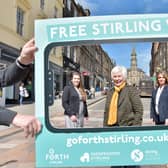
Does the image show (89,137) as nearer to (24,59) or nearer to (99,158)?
(99,158)

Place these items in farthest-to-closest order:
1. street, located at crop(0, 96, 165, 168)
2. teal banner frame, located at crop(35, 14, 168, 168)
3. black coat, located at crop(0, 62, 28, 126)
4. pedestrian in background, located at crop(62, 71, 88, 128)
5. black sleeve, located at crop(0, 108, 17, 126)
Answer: pedestrian in background, located at crop(62, 71, 88, 128) → street, located at crop(0, 96, 165, 168) → teal banner frame, located at crop(35, 14, 168, 168) → black coat, located at crop(0, 62, 28, 126) → black sleeve, located at crop(0, 108, 17, 126)

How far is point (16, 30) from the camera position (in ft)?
98.1

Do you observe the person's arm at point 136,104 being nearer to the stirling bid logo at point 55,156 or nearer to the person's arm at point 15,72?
the stirling bid logo at point 55,156

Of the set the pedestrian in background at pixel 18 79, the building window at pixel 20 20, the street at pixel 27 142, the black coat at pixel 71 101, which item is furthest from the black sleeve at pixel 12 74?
the building window at pixel 20 20

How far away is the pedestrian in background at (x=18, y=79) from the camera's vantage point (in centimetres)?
224

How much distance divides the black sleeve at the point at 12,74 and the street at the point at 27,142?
1.38m

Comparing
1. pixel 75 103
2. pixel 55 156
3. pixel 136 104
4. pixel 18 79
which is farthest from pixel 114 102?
pixel 18 79

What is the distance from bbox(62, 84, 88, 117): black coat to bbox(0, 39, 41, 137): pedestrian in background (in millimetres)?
2247

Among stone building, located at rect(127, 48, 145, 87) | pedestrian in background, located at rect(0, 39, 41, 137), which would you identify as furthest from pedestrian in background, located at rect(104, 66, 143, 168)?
pedestrian in background, located at rect(0, 39, 41, 137)

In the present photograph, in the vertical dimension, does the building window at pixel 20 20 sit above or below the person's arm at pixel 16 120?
above

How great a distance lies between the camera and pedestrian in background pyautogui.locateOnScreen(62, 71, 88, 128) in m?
4.29

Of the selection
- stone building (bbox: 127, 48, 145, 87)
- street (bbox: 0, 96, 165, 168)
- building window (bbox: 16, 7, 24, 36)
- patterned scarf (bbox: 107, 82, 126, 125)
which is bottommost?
street (bbox: 0, 96, 165, 168)

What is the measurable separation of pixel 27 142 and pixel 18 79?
8.40 metres

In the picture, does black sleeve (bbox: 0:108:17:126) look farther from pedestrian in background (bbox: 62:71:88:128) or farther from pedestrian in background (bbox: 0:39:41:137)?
pedestrian in background (bbox: 62:71:88:128)
